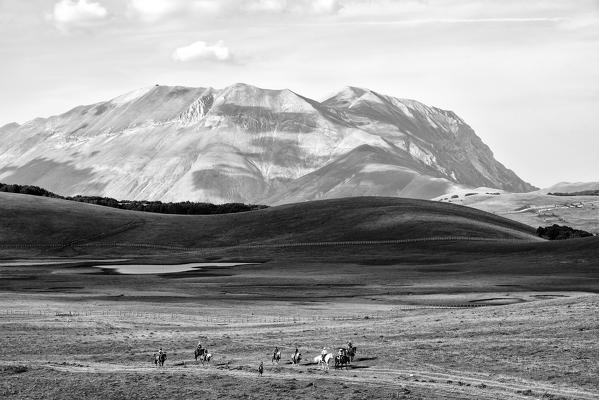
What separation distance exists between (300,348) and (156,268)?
105m

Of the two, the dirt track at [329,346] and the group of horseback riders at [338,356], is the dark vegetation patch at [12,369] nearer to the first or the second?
the dirt track at [329,346]

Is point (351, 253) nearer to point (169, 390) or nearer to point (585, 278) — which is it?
point (585, 278)

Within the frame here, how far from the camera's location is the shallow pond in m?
159

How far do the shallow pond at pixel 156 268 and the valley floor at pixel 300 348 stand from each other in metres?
54.1

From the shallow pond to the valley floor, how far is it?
2129 inches

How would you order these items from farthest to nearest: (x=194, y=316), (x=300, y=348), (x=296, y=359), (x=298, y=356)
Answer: (x=194, y=316) → (x=300, y=348) → (x=298, y=356) → (x=296, y=359)

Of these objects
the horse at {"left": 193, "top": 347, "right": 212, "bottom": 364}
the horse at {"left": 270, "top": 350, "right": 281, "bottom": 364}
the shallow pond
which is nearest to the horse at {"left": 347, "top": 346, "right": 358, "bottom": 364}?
the horse at {"left": 270, "top": 350, "right": 281, "bottom": 364}

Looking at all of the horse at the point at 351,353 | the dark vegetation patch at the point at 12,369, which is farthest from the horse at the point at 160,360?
the horse at the point at 351,353

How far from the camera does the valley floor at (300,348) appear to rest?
169 ft

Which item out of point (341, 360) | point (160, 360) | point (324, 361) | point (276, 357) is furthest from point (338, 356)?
point (160, 360)

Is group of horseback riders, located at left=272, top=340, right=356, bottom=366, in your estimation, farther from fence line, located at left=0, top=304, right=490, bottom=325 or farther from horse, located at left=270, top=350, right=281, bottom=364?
fence line, located at left=0, top=304, right=490, bottom=325

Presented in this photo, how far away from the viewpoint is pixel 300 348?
66.1 meters

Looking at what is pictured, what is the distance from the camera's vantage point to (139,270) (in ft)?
Answer: 534

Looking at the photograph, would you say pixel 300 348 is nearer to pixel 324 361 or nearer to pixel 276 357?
pixel 276 357
